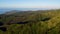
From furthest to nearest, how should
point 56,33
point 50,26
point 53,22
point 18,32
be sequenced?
point 53,22 < point 50,26 < point 18,32 < point 56,33

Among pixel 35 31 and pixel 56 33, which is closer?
pixel 56 33

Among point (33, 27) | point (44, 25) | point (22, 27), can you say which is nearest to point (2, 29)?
point (22, 27)

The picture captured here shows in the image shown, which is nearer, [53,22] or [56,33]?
[56,33]

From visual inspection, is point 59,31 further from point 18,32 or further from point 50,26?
point 18,32

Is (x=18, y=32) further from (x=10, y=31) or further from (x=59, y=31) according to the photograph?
(x=59, y=31)

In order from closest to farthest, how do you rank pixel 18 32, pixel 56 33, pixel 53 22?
1. pixel 56 33
2. pixel 18 32
3. pixel 53 22

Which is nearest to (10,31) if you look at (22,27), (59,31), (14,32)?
(14,32)

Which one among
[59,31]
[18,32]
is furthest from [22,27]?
[59,31]

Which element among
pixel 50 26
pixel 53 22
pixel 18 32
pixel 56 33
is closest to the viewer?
pixel 56 33
